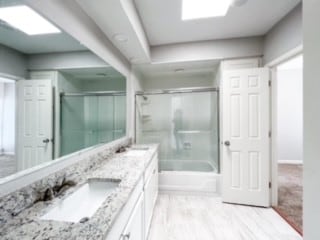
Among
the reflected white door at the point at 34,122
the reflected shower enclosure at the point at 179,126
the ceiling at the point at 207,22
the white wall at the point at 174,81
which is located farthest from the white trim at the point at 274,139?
the reflected white door at the point at 34,122

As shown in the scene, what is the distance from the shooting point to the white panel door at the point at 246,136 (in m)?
2.63

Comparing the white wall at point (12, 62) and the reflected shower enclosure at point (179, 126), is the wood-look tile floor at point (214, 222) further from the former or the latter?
the white wall at point (12, 62)

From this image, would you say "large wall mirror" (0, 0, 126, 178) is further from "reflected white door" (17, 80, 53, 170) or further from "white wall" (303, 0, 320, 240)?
"white wall" (303, 0, 320, 240)

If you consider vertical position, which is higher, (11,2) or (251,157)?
(11,2)

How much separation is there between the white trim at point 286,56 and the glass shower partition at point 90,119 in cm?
224

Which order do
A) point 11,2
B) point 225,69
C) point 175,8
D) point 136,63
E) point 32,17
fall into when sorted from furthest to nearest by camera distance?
point 136,63
point 225,69
point 175,8
point 32,17
point 11,2

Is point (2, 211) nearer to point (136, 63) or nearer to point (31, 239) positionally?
point (31, 239)

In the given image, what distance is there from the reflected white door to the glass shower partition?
15 centimetres

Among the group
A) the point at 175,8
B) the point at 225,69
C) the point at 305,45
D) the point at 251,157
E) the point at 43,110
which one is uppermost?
the point at 175,8

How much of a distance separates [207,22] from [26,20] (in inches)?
79.1

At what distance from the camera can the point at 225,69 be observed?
290 centimetres

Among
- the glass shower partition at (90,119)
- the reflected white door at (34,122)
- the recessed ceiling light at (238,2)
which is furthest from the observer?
the recessed ceiling light at (238,2)

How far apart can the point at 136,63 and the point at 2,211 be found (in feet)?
8.98

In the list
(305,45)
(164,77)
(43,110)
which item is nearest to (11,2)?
(43,110)
